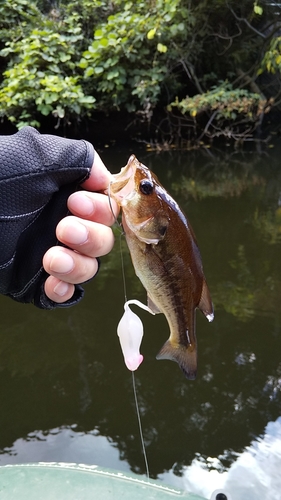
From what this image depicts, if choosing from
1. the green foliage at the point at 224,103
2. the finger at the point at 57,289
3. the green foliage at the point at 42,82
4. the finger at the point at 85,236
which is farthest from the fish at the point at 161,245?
the green foliage at the point at 224,103

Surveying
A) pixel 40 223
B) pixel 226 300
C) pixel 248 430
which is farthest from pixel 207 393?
pixel 40 223

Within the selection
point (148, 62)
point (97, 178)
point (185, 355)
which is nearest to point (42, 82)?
point (148, 62)

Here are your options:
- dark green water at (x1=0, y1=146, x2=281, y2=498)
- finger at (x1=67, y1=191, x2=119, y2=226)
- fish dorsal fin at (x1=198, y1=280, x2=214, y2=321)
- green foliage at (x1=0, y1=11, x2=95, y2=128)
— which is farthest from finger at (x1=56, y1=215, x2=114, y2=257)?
green foliage at (x1=0, y1=11, x2=95, y2=128)

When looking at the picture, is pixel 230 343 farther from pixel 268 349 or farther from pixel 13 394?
pixel 13 394

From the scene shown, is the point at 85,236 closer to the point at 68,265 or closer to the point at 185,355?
the point at 68,265

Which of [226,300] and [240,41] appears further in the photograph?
[240,41]

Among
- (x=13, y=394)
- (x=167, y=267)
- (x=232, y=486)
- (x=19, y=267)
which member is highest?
(x=167, y=267)

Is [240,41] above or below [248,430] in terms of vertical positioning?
above

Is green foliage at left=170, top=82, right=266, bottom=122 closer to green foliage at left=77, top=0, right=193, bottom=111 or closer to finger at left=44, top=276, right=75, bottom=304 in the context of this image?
green foliage at left=77, top=0, right=193, bottom=111
